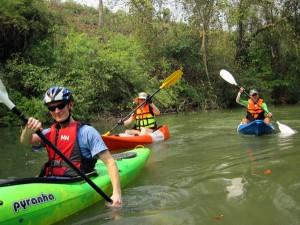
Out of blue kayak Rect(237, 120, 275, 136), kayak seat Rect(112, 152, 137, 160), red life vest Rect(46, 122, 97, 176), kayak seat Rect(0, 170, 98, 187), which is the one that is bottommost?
blue kayak Rect(237, 120, 275, 136)

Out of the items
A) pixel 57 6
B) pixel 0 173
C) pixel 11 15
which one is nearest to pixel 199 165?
pixel 0 173

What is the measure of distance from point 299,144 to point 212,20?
1239cm

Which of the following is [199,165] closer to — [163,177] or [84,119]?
[163,177]

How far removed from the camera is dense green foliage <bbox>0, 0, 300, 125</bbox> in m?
11.3

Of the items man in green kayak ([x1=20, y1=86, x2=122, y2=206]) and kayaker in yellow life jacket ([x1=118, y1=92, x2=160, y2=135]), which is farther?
kayaker in yellow life jacket ([x1=118, y1=92, x2=160, y2=135])

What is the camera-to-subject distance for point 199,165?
4.85 metres

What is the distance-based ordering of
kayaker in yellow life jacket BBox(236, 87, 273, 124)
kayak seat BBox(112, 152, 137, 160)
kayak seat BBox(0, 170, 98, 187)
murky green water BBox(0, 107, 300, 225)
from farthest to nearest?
kayaker in yellow life jacket BBox(236, 87, 273, 124) < kayak seat BBox(112, 152, 137, 160) < murky green water BBox(0, 107, 300, 225) < kayak seat BBox(0, 170, 98, 187)

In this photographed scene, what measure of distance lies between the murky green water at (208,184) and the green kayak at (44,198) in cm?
11

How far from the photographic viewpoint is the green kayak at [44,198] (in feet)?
7.92

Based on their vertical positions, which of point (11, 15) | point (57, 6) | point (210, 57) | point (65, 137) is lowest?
point (65, 137)

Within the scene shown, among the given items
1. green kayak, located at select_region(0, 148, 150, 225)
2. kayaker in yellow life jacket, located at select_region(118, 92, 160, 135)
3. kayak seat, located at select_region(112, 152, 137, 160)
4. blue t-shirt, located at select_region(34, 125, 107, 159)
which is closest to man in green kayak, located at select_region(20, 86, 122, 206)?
blue t-shirt, located at select_region(34, 125, 107, 159)

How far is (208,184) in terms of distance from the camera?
12.7 feet

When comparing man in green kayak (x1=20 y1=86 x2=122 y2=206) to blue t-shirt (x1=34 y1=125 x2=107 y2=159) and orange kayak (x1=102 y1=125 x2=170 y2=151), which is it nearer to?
blue t-shirt (x1=34 y1=125 x2=107 y2=159)

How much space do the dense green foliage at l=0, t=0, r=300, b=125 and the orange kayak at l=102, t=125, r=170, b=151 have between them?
4253 mm
